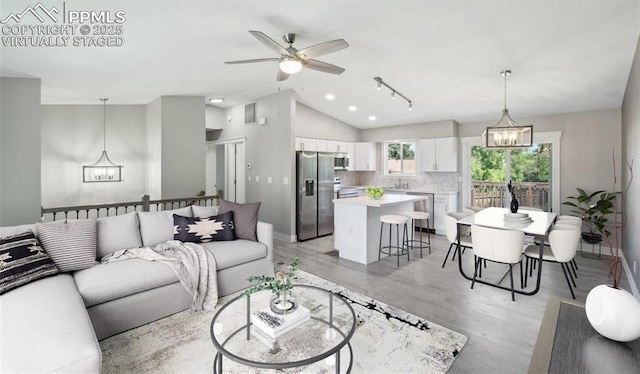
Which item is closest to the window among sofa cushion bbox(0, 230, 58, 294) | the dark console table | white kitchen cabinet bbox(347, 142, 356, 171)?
white kitchen cabinet bbox(347, 142, 356, 171)

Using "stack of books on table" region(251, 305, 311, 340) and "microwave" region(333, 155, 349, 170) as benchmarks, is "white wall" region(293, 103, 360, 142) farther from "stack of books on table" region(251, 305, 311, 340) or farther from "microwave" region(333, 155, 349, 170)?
"stack of books on table" region(251, 305, 311, 340)

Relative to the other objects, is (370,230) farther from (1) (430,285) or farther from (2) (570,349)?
(2) (570,349)

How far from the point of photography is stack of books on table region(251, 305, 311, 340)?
1836 millimetres

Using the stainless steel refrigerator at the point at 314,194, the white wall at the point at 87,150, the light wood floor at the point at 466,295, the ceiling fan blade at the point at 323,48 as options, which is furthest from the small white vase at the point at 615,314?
the white wall at the point at 87,150

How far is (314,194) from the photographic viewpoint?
590 centimetres

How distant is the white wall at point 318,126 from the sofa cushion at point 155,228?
3.35 meters

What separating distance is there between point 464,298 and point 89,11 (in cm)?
444

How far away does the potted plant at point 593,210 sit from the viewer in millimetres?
4429

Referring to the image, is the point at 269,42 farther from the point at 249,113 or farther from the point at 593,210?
the point at 593,210

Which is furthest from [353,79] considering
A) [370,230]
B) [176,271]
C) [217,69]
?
[176,271]

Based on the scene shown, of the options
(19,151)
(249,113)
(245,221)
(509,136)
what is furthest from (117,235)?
(509,136)

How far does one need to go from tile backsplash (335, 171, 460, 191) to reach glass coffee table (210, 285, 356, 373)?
523 centimetres

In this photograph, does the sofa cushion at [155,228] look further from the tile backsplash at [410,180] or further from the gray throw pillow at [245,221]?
the tile backsplash at [410,180]

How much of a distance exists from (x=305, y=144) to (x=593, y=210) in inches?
198
